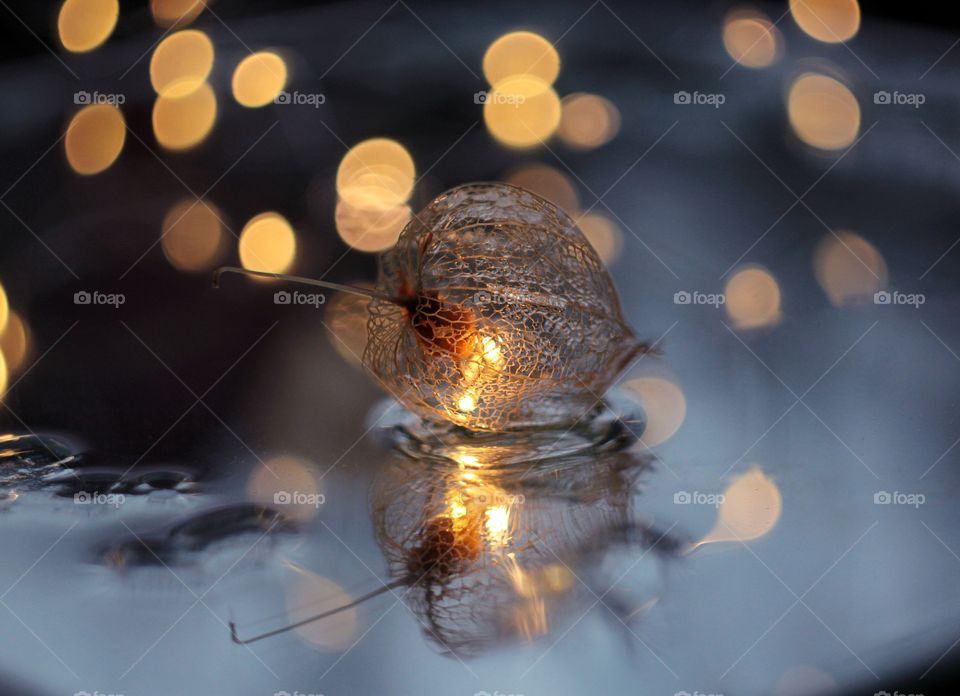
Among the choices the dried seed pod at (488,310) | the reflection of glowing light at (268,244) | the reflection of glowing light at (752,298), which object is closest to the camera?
the dried seed pod at (488,310)

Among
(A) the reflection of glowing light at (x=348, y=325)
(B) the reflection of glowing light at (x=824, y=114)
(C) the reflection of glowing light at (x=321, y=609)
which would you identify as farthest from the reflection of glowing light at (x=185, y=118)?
(B) the reflection of glowing light at (x=824, y=114)

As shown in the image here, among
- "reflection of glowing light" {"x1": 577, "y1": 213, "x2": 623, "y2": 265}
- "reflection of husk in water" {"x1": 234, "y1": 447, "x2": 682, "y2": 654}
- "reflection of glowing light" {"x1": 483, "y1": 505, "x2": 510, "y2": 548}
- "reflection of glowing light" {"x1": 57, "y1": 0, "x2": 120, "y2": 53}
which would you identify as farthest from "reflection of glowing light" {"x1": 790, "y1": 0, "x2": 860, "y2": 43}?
"reflection of glowing light" {"x1": 57, "y1": 0, "x2": 120, "y2": 53}

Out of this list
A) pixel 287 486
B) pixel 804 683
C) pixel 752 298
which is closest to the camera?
pixel 804 683

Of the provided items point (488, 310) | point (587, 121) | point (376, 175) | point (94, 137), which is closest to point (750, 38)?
point (587, 121)

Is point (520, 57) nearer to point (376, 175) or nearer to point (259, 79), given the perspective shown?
point (376, 175)

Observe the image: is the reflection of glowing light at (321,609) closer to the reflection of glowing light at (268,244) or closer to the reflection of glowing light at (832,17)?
the reflection of glowing light at (268,244)
